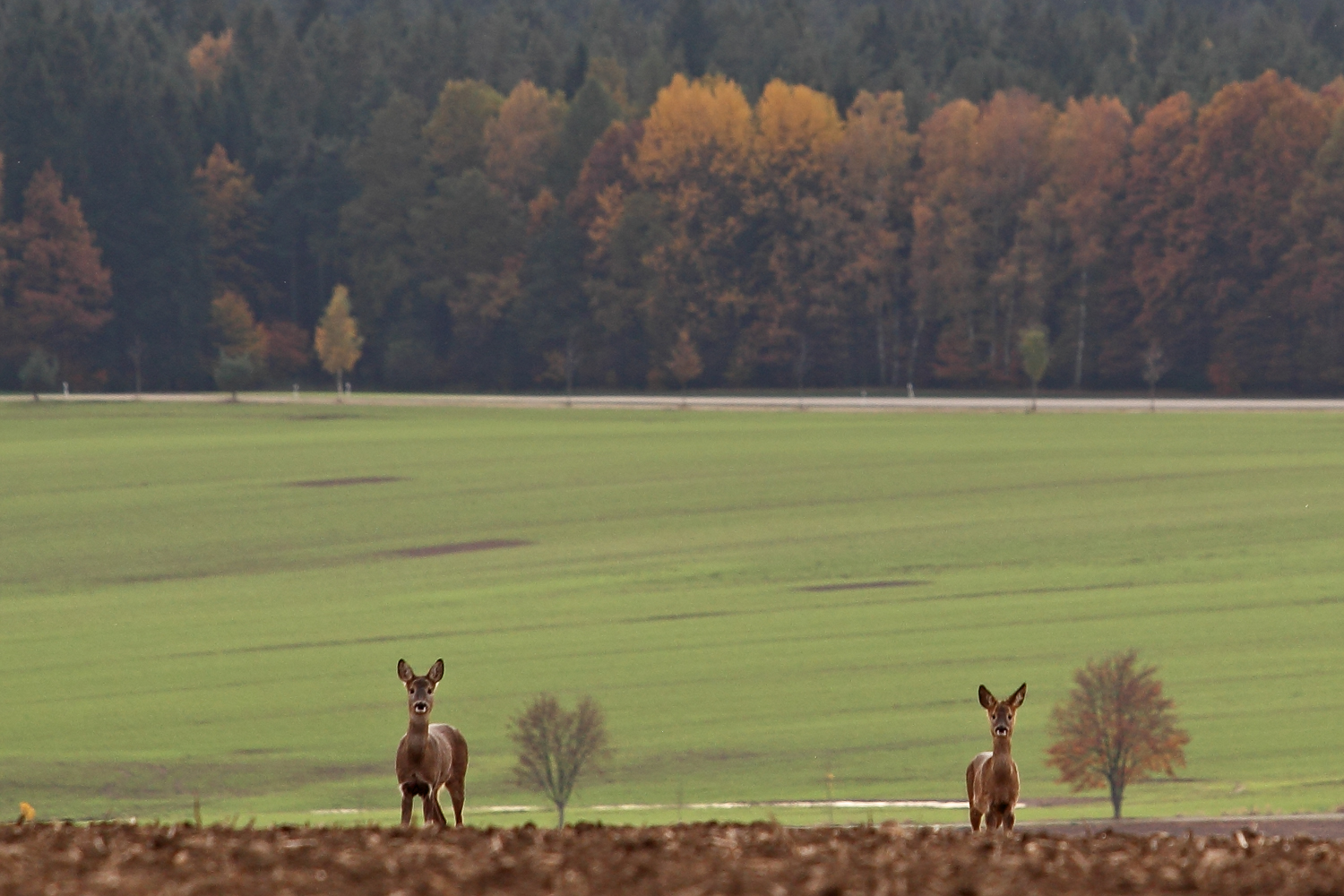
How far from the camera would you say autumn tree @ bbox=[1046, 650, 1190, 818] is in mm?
33344

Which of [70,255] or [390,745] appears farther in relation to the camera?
[70,255]

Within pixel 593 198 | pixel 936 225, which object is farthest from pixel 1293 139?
pixel 593 198

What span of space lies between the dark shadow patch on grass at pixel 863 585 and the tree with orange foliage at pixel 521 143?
3567 inches

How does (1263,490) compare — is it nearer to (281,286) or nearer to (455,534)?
(455,534)

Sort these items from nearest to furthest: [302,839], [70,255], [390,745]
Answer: [302,839]
[390,745]
[70,255]

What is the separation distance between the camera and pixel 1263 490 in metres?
67.2

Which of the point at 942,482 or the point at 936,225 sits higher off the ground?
the point at 936,225

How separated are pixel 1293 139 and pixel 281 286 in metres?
73.5

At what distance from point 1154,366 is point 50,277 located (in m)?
75.1

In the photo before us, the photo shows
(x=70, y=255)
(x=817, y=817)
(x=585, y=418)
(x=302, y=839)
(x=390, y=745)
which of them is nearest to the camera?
(x=302, y=839)

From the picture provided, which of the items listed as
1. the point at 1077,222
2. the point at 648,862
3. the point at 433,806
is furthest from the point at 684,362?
the point at 648,862

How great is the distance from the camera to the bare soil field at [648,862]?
247 inches

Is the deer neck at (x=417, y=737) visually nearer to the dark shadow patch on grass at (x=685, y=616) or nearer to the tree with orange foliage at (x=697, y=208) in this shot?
the dark shadow patch on grass at (x=685, y=616)

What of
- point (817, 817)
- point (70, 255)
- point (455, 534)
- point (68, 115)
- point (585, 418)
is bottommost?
point (817, 817)
